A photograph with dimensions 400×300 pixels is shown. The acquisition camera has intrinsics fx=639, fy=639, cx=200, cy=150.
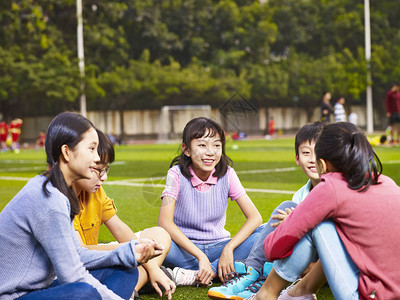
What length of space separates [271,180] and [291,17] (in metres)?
29.5

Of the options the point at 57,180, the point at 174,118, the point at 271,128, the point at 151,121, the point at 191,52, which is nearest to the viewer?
the point at 57,180

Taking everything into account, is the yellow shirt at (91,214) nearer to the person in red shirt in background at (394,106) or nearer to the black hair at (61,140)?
the black hair at (61,140)

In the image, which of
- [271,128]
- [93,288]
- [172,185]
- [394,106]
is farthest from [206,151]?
[271,128]

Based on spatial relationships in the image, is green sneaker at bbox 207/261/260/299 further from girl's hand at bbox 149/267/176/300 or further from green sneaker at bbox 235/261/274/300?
girl's hand at bbox 149/267/176/300

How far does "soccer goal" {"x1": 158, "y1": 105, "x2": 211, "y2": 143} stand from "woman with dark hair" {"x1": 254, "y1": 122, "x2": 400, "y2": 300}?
98.5ft

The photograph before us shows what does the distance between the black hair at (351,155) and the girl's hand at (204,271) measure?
3.98 feet

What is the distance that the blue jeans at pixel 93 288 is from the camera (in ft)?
7.96

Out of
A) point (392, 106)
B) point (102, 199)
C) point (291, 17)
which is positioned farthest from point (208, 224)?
point (291, 17)

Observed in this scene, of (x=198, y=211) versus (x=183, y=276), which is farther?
(x=198, y=211)

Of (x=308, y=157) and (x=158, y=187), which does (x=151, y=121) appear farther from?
(x=308, y=157)

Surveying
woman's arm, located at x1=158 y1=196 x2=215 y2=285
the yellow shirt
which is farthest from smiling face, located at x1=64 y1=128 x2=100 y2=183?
woman's arm, located at x1=158 y1=196 x2=215 y2=285

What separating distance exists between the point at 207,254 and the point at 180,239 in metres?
0.23

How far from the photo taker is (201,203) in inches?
146

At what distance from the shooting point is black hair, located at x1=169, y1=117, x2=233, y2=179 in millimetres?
3670
